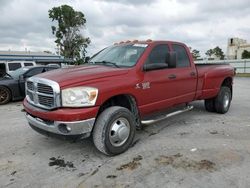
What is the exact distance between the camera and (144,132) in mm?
5438

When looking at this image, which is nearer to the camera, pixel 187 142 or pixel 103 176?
pixel 103 176

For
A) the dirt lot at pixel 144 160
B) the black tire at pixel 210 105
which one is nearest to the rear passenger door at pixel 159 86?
the dirt lot at pixel 144 160

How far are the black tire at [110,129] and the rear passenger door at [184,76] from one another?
1628 mm

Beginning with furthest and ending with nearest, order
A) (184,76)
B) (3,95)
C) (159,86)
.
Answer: (3,95)
(184,76)
(159,86)

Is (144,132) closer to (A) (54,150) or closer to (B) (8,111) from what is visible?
(A) (54,150)

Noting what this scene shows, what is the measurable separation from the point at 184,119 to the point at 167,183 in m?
3.33

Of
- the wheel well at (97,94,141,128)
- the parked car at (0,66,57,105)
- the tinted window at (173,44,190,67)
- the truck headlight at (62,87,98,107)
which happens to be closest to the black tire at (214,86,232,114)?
the tinted window at (173,44,190,67)

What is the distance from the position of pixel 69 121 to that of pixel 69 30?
149 feet

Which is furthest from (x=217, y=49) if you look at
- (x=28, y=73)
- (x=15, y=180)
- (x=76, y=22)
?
(x=15, y=180)

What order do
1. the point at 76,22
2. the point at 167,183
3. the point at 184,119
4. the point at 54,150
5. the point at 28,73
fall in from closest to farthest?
1. the point at 167,183
2. the point at 54,150
3. the point at 184,119
4. the point at 28,73
5. the point at 76,22

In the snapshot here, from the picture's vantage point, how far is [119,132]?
13.7 feet

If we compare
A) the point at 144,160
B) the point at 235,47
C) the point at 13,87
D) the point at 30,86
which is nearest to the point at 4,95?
the point at 13,87

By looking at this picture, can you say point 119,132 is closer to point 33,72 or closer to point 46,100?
point 46,100

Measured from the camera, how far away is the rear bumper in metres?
3.69
